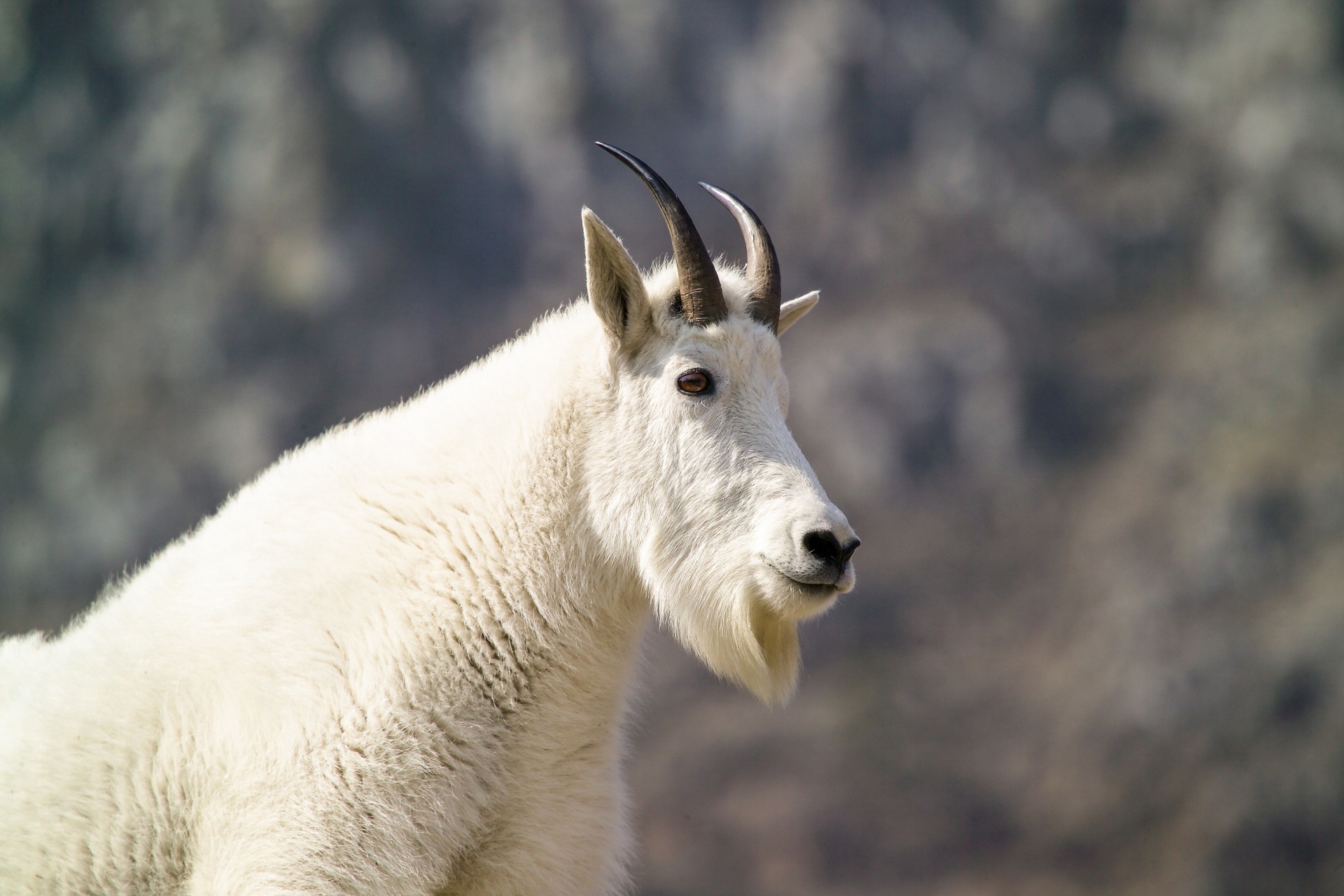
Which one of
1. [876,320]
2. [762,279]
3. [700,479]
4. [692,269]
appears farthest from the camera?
[876,320]

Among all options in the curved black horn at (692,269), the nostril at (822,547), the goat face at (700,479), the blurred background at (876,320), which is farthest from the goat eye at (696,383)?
the blurred background at (876,320)

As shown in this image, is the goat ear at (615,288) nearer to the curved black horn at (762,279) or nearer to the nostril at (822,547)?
the curved black horn at (762,279)

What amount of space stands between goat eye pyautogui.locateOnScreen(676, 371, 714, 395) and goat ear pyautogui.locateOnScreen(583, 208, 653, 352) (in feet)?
0.73

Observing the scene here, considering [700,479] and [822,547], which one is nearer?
[822,547]

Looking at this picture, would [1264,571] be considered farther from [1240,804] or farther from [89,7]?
[89,7]

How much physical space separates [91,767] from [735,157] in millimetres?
14773

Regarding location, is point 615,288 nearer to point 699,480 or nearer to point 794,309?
Answer: point 699,480

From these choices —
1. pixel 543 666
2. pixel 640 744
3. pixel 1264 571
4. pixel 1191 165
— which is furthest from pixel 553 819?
pixel 1191 165

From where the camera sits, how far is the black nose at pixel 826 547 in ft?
11.5

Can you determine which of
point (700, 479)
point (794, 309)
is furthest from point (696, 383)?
point (794, 309)

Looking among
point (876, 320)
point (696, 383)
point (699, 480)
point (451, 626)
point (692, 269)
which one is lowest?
point (451, 626)

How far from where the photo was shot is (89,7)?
15914 mm

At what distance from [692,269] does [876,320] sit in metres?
12.6

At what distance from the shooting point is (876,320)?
16000 millimetres
